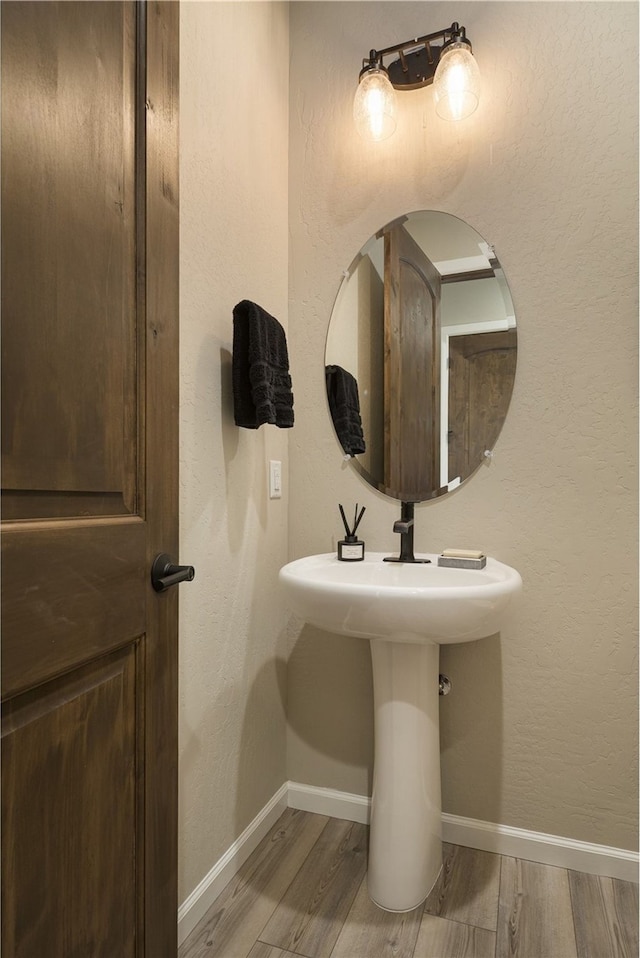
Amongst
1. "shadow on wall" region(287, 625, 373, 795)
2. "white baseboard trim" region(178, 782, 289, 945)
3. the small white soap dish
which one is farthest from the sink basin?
"white baseboard trim" region(178, 782, 289, 945)

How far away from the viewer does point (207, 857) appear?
1345 mm

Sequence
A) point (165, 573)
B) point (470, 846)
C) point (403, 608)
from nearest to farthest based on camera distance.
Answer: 1. point (165, 573)
2. point (403, 608)
3. point (470, 846)

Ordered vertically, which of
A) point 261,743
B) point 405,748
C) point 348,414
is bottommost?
point 261,743

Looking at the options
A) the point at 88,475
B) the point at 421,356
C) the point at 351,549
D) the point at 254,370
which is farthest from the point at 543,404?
the point at 88,475

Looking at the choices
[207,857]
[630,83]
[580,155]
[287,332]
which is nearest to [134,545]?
[207,857]

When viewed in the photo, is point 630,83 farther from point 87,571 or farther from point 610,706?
point 87,571

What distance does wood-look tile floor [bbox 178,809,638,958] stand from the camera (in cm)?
124

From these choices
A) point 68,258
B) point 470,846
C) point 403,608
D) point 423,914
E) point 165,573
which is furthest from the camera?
point 470,846

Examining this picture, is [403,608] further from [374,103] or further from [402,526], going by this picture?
[374,103]

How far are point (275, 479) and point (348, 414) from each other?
32cm

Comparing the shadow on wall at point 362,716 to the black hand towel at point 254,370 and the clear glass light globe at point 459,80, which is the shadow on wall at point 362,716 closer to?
the black hand towel at point 254,370

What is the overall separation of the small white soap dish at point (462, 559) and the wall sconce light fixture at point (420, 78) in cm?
124

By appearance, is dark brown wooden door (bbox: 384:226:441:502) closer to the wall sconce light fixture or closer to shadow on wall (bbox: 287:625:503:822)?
the wall sconce light fixture

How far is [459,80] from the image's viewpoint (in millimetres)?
1516
